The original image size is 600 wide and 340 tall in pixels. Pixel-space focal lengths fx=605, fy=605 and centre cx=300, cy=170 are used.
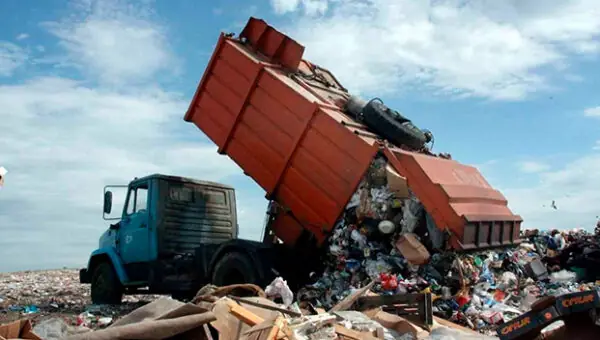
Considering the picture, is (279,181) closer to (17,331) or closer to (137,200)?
(137,200)

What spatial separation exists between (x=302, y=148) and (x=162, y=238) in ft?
8.97

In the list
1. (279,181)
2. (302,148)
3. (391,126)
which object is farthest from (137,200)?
(391,126)

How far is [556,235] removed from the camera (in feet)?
30.1

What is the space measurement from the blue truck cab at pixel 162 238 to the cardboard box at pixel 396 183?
2496 mm

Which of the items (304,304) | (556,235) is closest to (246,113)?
(304,304)

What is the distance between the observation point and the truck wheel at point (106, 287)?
9039mm

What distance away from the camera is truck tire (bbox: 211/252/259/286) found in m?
7.09

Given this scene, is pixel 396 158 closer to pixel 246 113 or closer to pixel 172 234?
pixel 246 113

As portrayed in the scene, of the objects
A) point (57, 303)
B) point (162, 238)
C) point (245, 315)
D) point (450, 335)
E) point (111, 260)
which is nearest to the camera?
point (245, 315)

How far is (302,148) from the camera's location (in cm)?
709

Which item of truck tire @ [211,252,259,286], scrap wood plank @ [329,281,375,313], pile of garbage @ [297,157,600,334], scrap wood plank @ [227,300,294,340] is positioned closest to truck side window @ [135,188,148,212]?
truck tire @ [211,252,259,286]

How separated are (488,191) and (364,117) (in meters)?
1.92

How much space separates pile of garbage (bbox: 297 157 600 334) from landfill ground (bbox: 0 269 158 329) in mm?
2584

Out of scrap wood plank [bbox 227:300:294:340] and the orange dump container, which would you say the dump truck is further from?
scrap wood plank [bbox 227:300:294:340]
